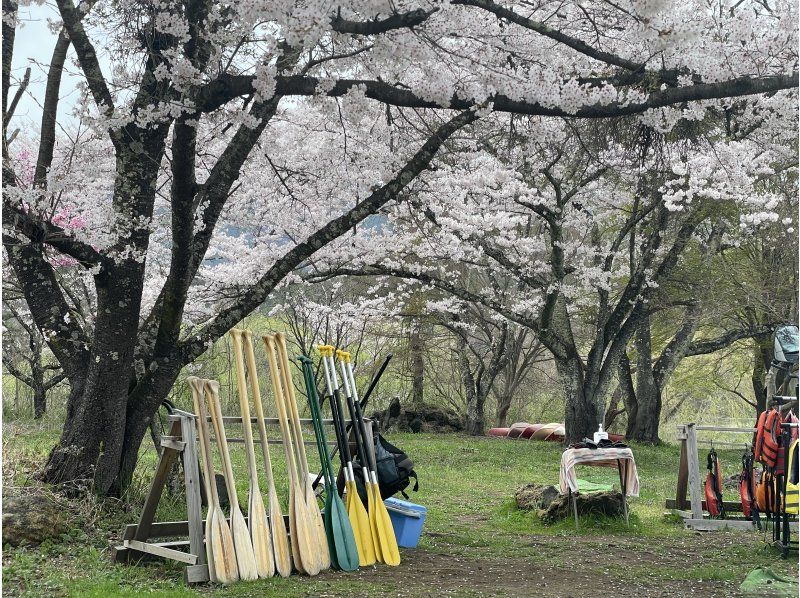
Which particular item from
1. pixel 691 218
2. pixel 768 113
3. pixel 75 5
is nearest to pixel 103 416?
pixel 75 5

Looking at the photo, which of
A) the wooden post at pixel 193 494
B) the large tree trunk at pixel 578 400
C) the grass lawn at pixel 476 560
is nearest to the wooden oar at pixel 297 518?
the grass lawn at pixel 476 560

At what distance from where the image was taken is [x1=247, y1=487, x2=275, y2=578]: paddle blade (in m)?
5.11

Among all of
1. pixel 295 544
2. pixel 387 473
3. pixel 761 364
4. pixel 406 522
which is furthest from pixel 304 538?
pixel 761 364

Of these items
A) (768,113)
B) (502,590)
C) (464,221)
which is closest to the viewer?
(502,590)

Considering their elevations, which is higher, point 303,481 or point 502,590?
point 303,481

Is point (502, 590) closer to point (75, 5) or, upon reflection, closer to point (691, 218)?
point (75, 5)

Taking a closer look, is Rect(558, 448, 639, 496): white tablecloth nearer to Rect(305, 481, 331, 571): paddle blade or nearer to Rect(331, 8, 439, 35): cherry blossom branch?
Rect(305, 481, 331, 571): paddle blade

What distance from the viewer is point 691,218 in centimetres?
1405

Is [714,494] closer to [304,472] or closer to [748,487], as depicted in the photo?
[748,487]

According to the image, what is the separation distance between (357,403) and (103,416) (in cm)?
210

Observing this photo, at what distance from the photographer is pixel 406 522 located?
620 centimetres

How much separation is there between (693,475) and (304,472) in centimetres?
359

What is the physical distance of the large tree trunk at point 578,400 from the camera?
1477cm

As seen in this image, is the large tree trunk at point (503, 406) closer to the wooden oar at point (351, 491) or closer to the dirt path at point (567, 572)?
the dirt path at point (567, 572)
